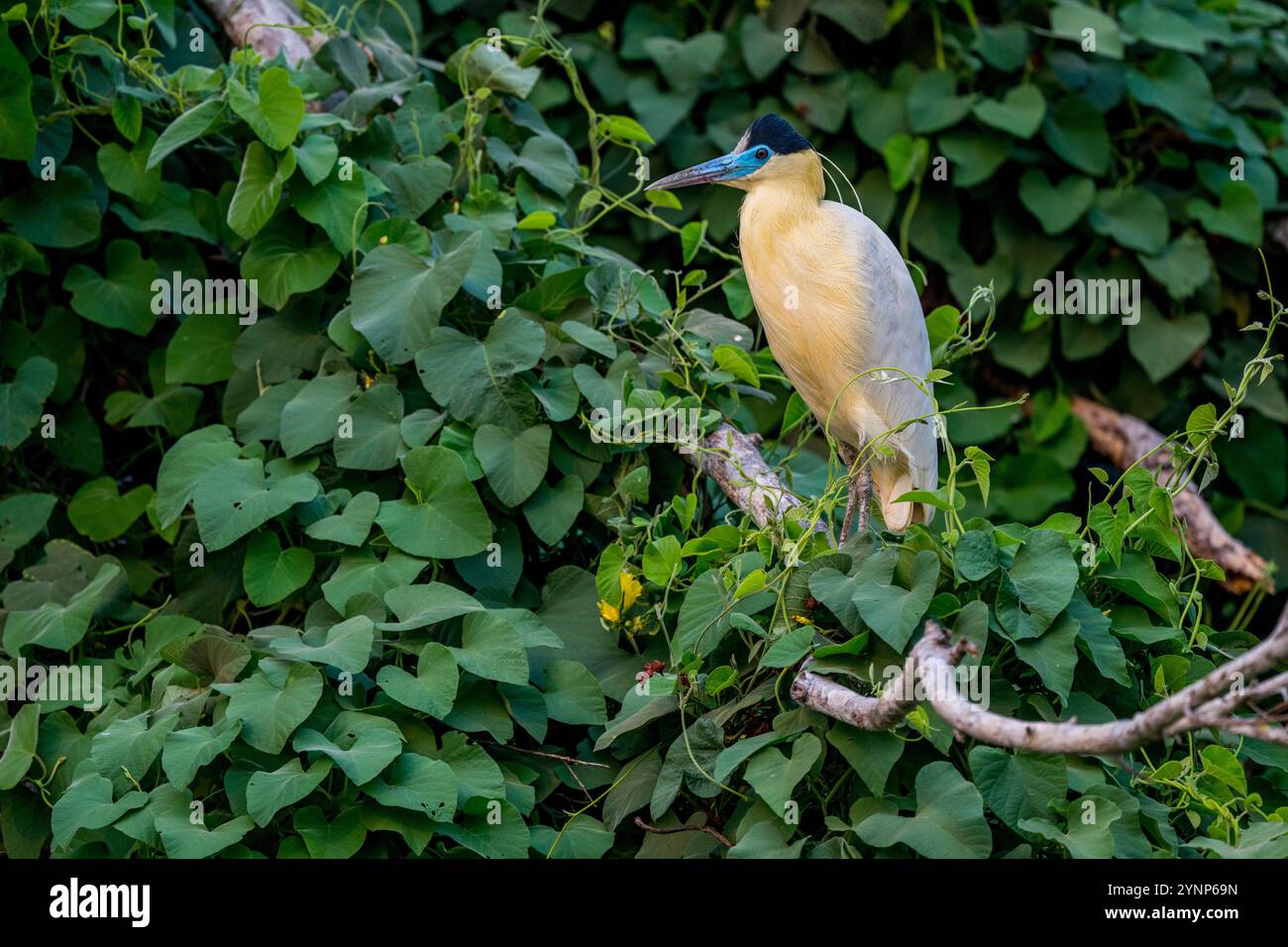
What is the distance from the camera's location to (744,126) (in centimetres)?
439

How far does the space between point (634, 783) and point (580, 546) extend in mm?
734

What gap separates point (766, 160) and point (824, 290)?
0.92 ft

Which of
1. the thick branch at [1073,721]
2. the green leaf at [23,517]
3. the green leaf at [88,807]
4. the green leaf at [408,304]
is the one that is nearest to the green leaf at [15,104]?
the green leaf at [23,517]

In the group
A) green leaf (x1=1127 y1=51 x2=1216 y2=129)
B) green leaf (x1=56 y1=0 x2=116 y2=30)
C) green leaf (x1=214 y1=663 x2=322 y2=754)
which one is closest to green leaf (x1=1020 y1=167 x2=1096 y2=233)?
green leaf (x1=1127 y1=51 x2=1216 y2=129)

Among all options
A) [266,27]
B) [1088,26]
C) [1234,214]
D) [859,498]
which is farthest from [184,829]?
[1234,214]

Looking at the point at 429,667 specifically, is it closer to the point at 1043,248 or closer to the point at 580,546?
the point at 580,546

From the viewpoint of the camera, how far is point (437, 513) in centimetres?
245

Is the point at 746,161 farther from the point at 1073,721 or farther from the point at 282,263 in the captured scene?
the point at 1073,721

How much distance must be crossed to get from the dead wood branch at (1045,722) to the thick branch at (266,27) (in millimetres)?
2347

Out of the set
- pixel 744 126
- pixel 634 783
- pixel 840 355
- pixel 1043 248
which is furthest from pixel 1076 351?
pixel 634 783

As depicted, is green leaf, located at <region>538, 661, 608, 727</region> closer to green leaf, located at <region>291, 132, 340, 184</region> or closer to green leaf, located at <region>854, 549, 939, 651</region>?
green leaf, located at <region>854, 549, 939, 651</region>

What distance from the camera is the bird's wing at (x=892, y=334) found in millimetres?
2430

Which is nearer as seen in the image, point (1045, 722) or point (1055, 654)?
point (1045, 722)

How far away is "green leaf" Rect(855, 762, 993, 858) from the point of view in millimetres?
1754
